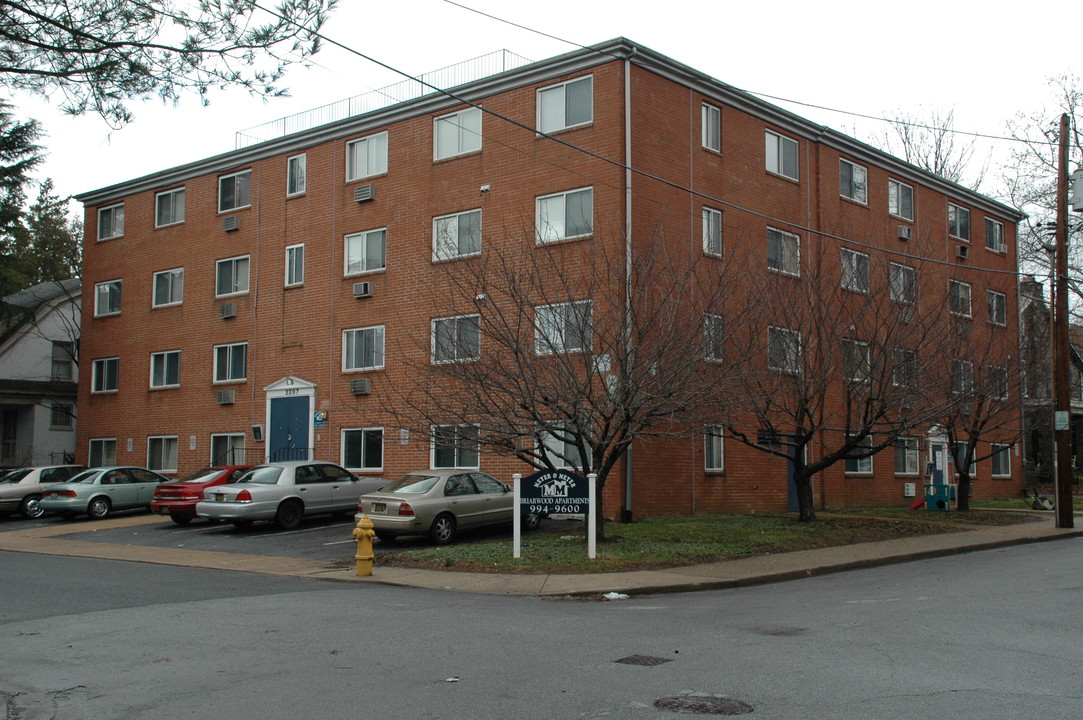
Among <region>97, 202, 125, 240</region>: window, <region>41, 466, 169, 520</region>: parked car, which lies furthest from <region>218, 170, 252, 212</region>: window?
<region>41, 466, 169, 520</region>: parked car

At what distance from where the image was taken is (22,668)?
8.95 meters

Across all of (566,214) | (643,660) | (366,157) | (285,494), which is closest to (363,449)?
(285,494)

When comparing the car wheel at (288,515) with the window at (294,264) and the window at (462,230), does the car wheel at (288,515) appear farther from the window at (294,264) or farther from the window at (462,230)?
the window at (294,264)

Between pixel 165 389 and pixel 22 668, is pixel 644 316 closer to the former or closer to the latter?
pixel 22 668

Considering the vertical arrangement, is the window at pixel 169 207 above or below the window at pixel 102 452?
above

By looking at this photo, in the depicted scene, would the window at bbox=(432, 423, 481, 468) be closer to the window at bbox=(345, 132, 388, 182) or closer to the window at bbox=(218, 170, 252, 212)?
the window at bbox=(345, 132, 388, 182)

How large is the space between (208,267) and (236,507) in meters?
12.7

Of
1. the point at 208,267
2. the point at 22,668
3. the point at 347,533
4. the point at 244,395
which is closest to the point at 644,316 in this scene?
the point at 347,533

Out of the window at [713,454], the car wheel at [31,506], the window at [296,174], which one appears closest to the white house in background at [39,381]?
the car wheel at [31,506]

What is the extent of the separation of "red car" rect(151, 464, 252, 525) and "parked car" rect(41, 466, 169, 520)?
242 centimetres

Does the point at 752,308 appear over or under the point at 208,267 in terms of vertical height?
under

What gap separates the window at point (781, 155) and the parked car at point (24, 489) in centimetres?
2094

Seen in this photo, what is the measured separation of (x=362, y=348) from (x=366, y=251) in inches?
106

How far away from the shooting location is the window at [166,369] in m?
33.7
